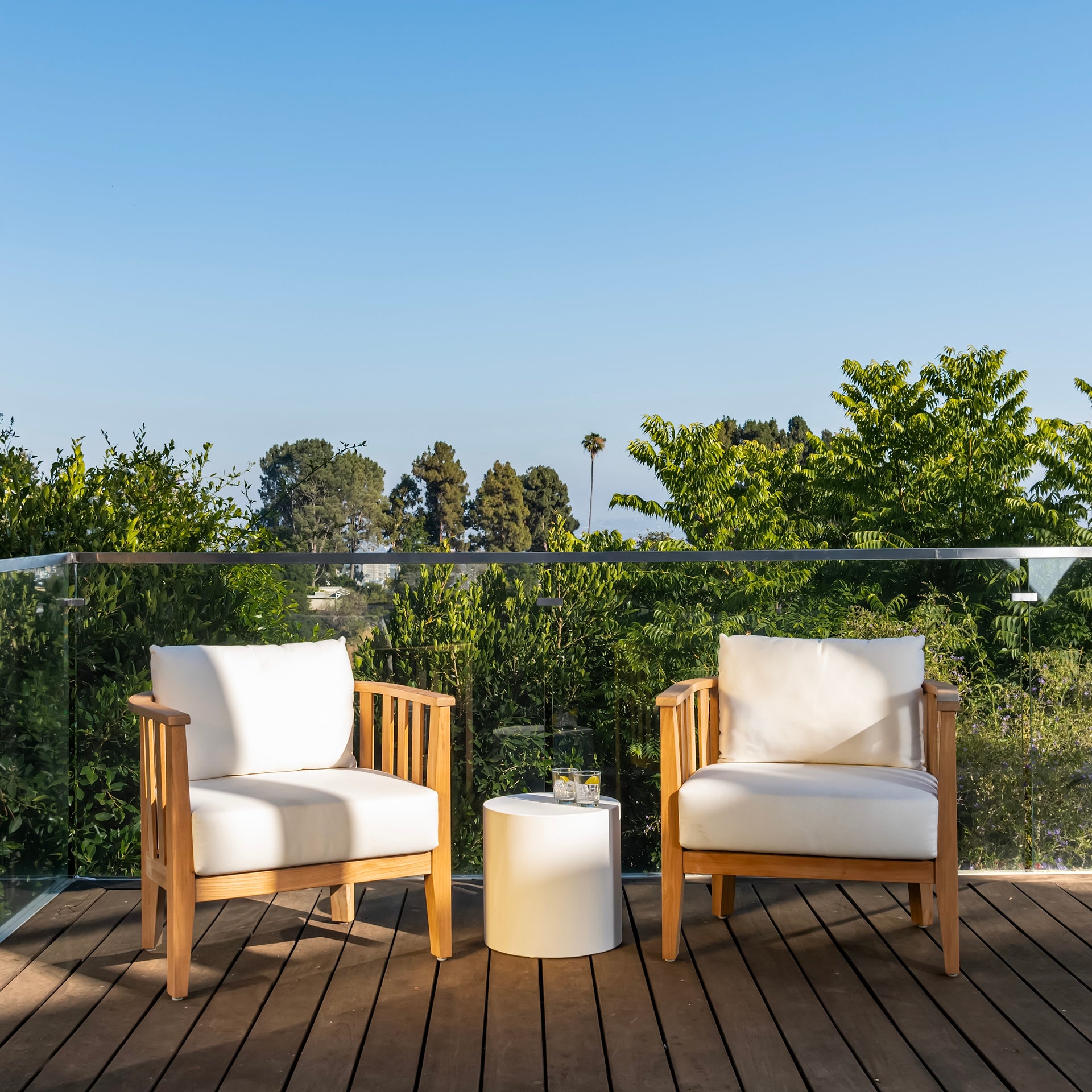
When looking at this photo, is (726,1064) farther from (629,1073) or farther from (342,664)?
(342,664)

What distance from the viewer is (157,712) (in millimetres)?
2859

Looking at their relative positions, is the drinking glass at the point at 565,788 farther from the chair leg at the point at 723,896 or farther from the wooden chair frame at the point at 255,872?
the chair leg at the point at 723,896

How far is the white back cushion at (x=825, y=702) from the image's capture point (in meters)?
3.25

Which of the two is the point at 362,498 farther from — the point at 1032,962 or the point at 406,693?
the point at 1032,962


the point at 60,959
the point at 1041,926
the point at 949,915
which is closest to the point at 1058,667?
the point at 1041,926

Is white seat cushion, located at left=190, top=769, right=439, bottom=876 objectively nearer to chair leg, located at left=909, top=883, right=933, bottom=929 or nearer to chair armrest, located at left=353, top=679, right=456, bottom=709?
chair armrest, located at left=353, top=679, right=456, bottom=709

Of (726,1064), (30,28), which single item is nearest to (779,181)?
(30,28)

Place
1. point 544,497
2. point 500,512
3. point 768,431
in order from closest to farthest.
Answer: point 768,431, point 544,497, point 500,512

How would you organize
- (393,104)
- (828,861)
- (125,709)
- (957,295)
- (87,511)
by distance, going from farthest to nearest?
1. (957,295)
2. (393,104)
3. (87,511)
4. (125,709)
5. (828,861)

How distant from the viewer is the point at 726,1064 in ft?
7.74

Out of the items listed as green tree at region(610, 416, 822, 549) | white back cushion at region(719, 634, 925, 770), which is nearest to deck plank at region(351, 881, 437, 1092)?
white back cushion at region(719, 634, 925, 770)

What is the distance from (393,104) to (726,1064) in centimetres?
2802

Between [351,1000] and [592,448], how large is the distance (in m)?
34.3

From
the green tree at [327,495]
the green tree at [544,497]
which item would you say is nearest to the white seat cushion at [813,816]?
the green tree at [327,495]
